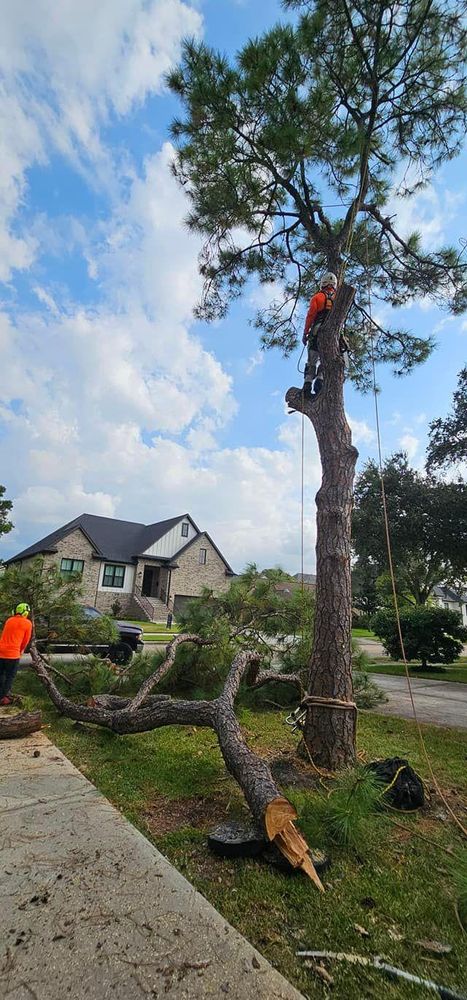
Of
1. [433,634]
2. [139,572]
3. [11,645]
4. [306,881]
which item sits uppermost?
[139,572]

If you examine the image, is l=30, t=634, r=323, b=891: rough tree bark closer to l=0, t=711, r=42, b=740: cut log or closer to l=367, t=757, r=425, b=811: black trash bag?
l=0, t=711, r=42, b=740: cut log

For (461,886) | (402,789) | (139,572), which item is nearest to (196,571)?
(139,572)

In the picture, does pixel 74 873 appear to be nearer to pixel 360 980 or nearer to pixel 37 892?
pixel 37 892

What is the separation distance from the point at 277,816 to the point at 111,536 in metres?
25.2

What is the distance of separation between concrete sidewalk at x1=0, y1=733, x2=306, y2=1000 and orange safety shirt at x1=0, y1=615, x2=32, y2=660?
2.85 metres

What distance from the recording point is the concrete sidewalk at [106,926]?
128cm

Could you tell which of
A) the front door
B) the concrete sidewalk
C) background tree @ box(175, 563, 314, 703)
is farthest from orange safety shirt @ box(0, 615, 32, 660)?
the front door

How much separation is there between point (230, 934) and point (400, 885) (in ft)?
2.89

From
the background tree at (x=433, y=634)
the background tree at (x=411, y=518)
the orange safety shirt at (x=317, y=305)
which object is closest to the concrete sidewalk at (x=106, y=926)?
the orange safety shirt at (x=317, y=305)

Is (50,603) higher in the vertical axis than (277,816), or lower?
higher

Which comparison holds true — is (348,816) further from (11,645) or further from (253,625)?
(11,645)

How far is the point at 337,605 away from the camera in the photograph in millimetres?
3539

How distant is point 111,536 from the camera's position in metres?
26.1

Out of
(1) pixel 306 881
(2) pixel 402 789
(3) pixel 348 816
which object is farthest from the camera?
(2) pixel 402 789
